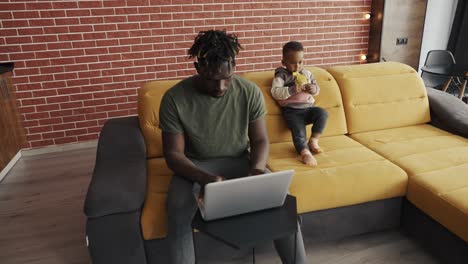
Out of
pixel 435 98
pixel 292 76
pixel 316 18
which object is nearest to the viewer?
pixel 292 76

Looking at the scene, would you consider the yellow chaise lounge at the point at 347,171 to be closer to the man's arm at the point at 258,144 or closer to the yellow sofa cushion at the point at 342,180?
the yellow sofa cushion at the point at 342,180

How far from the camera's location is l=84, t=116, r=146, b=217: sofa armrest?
61.3 inches

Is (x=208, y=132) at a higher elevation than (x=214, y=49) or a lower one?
lower

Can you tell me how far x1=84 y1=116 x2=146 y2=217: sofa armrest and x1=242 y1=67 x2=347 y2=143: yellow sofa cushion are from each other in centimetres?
79

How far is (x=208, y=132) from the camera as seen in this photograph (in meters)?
1.72

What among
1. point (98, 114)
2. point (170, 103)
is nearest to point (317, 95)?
point (170, 103)

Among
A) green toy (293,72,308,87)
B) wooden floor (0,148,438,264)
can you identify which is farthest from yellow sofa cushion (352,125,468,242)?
green toy (293,72,308,87)

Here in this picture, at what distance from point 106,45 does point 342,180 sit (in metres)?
2.35

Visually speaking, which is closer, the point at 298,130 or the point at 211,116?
the point at 211,116

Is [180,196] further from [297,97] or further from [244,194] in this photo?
[297,97]

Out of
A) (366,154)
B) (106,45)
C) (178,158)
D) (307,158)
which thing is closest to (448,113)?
(366,154)

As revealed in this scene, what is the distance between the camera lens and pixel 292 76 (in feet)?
7.43

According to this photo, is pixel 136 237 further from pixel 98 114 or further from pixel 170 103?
pixel 98 114

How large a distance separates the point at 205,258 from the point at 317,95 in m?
1.24
